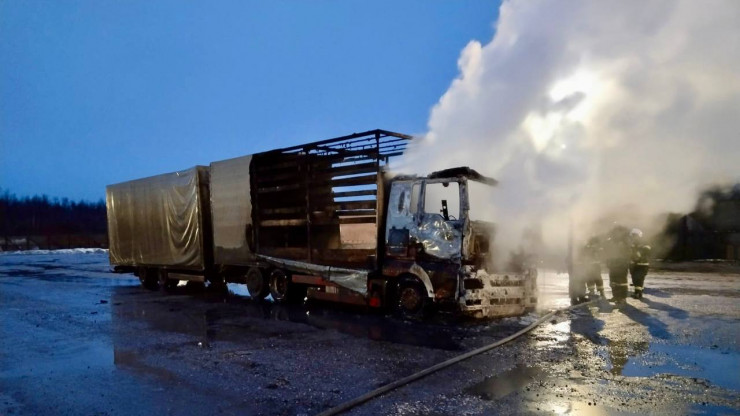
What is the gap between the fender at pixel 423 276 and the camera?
9086 mm

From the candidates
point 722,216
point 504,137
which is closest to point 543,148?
point 504,137

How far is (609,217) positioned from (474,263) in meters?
5.28

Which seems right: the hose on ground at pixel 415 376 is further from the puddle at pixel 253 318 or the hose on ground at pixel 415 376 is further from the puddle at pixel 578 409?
the puddle at pixel 578 409

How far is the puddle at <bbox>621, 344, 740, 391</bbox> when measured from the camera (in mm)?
5801

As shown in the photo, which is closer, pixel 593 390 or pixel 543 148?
pixel 593 390

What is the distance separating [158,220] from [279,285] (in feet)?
18.0

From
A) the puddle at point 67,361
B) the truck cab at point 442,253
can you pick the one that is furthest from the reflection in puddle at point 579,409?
the puddle at point 67,361

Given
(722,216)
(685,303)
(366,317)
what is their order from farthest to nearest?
(722,216), (685,303), (366,317)

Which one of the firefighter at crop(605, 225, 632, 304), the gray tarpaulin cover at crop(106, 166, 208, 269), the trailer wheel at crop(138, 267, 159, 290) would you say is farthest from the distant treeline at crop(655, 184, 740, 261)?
the trailer wheel at crop(138, 267, 159, 290)

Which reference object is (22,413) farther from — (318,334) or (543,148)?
(543,148)

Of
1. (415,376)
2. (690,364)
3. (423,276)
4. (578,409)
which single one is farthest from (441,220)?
(578,409)

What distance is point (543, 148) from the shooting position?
1045 centimetres

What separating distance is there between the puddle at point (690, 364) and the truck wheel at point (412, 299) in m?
3.70

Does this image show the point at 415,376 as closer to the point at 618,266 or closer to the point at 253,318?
the point at 253,318
